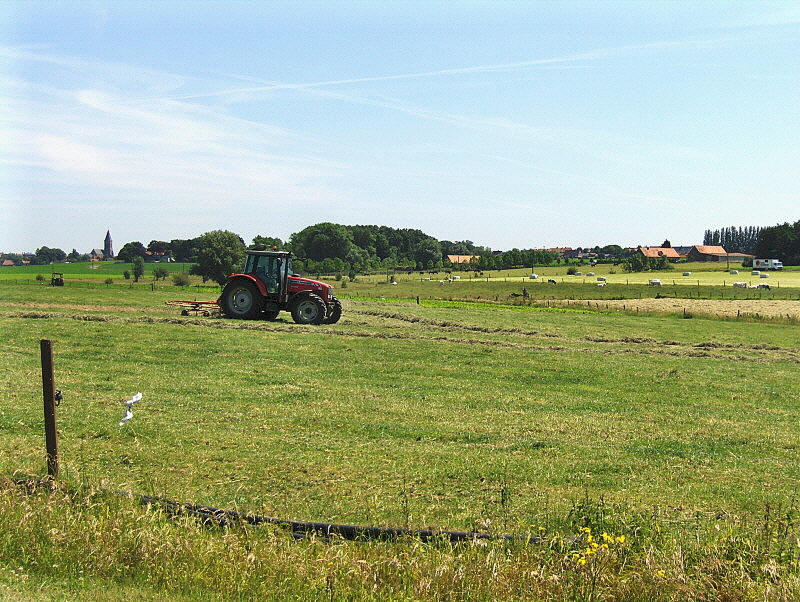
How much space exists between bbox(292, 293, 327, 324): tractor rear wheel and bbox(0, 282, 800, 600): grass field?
4.64 metres

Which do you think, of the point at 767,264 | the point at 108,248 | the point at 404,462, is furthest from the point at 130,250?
the point at 404,462

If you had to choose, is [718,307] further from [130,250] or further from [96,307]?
[130,250]

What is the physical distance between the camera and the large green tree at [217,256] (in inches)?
2936

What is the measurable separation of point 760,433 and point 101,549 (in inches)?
453

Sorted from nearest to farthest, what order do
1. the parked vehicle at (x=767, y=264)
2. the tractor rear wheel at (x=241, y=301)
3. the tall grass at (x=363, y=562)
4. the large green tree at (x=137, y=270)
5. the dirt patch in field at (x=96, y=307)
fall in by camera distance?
the tall grass at (x=363, y=562)
the tractor rear wheel at (x=241, y=301)
the dirt patch in field at (x=96, y=307)
the large green tree at (x=137, y=270)
the parked vehicle at (x=767, y=264)

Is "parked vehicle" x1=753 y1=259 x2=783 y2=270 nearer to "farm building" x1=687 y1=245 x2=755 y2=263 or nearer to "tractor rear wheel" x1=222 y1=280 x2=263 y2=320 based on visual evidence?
"farm building" x1=687 y1=245 x2=755 y2=263

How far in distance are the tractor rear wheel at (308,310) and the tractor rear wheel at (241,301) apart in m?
1.59

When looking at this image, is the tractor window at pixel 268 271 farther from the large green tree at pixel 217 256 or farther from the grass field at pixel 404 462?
the large green tree at pixel 217 256

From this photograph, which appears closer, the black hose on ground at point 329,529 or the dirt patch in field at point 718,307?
the black hose on ground at point 329,529

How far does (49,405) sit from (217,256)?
68.6 metres

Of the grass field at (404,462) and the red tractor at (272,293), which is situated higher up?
the red tractor at (272,293)

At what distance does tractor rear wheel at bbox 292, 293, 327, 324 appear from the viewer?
2761 centimetres

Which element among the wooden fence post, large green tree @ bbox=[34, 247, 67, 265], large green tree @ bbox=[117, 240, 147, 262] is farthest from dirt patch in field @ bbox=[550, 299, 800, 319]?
large green tree @ bbox=[117, 240, 147, 262]

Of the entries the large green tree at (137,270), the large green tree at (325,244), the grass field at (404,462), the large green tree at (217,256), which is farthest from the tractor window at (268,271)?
the large green tree at (325,244)
